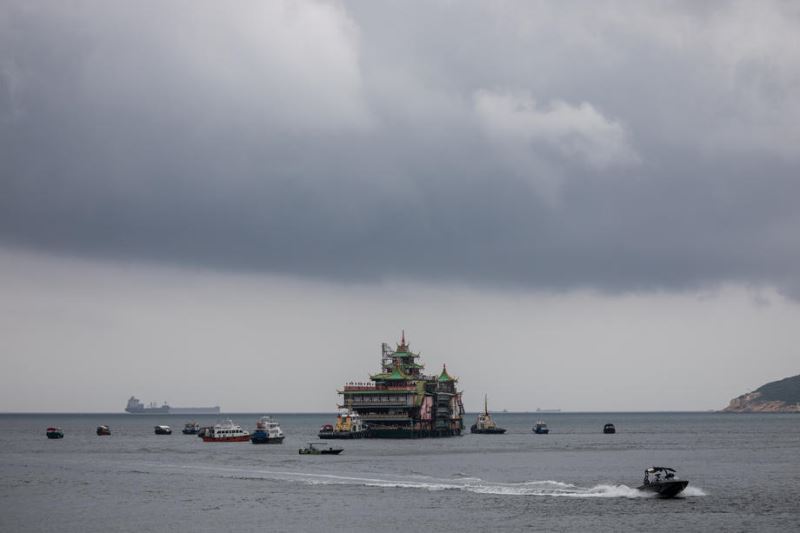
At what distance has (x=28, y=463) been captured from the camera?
474 ft

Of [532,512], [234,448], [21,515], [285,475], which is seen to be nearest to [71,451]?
[234,448]

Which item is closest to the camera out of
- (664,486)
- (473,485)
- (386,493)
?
(664,486)

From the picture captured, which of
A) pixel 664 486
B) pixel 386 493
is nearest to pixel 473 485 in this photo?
pixel 386 493

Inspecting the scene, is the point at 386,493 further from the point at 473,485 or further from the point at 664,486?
the point at 664,486

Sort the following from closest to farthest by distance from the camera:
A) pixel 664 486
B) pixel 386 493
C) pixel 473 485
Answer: pixel 664 486
pixel 386 493
pixel 473 485

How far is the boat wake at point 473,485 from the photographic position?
98.0 metres

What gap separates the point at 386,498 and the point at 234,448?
92.7m

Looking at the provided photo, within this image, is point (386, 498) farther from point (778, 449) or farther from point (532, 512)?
point (778, 449)

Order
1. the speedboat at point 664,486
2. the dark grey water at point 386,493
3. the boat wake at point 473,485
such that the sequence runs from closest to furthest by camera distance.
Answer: the dark grey water at point 386,493
the speedboat at point 664,486
the boat wake at point 473,485

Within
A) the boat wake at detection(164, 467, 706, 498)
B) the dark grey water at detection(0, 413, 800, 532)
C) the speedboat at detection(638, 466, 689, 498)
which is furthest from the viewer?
the boat wake at detection(164, 467, 706, 498)

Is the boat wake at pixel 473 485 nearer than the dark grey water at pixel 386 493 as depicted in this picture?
No

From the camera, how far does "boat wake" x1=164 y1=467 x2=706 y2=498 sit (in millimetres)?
98000

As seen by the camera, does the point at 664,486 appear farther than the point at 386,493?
No

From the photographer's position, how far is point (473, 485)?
345ft
